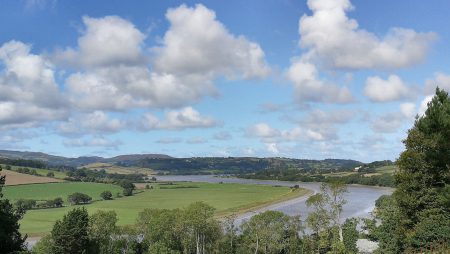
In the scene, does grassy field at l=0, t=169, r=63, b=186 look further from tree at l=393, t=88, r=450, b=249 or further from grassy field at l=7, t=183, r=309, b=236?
tree at l=393, t=88, r=450, b=249

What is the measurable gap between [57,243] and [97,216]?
1160 centimetres

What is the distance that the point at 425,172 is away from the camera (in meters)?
31.5

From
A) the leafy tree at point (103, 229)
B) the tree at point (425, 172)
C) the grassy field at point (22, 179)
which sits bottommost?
the leafy tree at point (103, 229)

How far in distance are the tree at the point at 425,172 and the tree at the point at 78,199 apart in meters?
120

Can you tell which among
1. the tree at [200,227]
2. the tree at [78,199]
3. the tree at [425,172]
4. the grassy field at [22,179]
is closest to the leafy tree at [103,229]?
the tree at [200,227]

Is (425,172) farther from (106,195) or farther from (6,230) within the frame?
(106,195)

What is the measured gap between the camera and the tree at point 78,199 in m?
136

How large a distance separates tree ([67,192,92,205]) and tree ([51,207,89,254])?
90936 mm

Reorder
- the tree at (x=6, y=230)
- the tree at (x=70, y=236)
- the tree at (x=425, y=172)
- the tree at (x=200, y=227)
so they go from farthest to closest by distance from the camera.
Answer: the tree at (x=200, y=227)
the tree at (x=70, y=236)
the tree at (x=425, y=172)
the tree at (x=6, y=230)

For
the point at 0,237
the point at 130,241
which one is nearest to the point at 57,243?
the point at 130,241

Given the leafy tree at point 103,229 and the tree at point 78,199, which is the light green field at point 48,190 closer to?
the tree at point 78,199

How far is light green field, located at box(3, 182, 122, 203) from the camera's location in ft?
440

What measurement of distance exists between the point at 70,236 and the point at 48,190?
110949mm

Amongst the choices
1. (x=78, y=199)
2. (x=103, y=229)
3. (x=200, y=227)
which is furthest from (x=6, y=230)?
(x=78, y=199)
